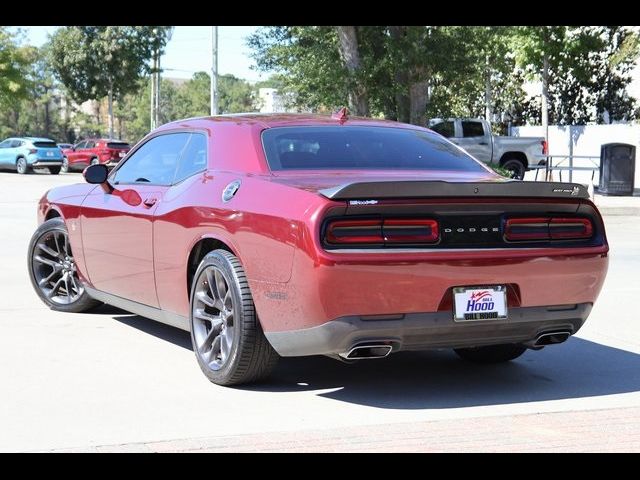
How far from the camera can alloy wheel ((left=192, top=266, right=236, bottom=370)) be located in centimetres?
591

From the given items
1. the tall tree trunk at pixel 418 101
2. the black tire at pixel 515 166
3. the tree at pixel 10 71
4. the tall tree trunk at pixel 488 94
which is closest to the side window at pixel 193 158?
the tall tree trunk at pixel 418 101

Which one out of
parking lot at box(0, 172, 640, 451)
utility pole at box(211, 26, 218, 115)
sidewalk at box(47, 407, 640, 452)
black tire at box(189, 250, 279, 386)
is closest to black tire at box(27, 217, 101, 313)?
parking lot at box(0, 172, 640, 451)

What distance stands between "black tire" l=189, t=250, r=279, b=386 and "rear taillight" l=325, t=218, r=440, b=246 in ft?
2.35

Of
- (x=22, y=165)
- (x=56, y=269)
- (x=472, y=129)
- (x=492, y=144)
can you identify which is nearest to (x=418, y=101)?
(x=472, y=129)

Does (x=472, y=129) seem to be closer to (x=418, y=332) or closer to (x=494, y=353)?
(x=494, y=353)

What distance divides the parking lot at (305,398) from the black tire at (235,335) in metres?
0.12

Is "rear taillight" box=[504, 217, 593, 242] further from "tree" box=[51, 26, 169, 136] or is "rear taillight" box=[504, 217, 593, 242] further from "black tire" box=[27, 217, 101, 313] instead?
"tree" box=[51, 26, 169, 136]

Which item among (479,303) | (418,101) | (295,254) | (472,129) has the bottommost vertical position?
(479,303)

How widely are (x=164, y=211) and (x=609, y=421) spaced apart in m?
2.93

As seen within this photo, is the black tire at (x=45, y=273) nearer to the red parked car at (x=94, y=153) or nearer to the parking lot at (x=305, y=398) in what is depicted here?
the parking lot at (x=305, y=398)

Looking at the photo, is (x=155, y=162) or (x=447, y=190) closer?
(x=447, y=190)

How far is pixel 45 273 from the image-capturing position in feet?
28.5

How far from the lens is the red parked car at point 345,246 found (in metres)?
5.27

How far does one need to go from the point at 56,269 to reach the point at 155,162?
1.81 m
